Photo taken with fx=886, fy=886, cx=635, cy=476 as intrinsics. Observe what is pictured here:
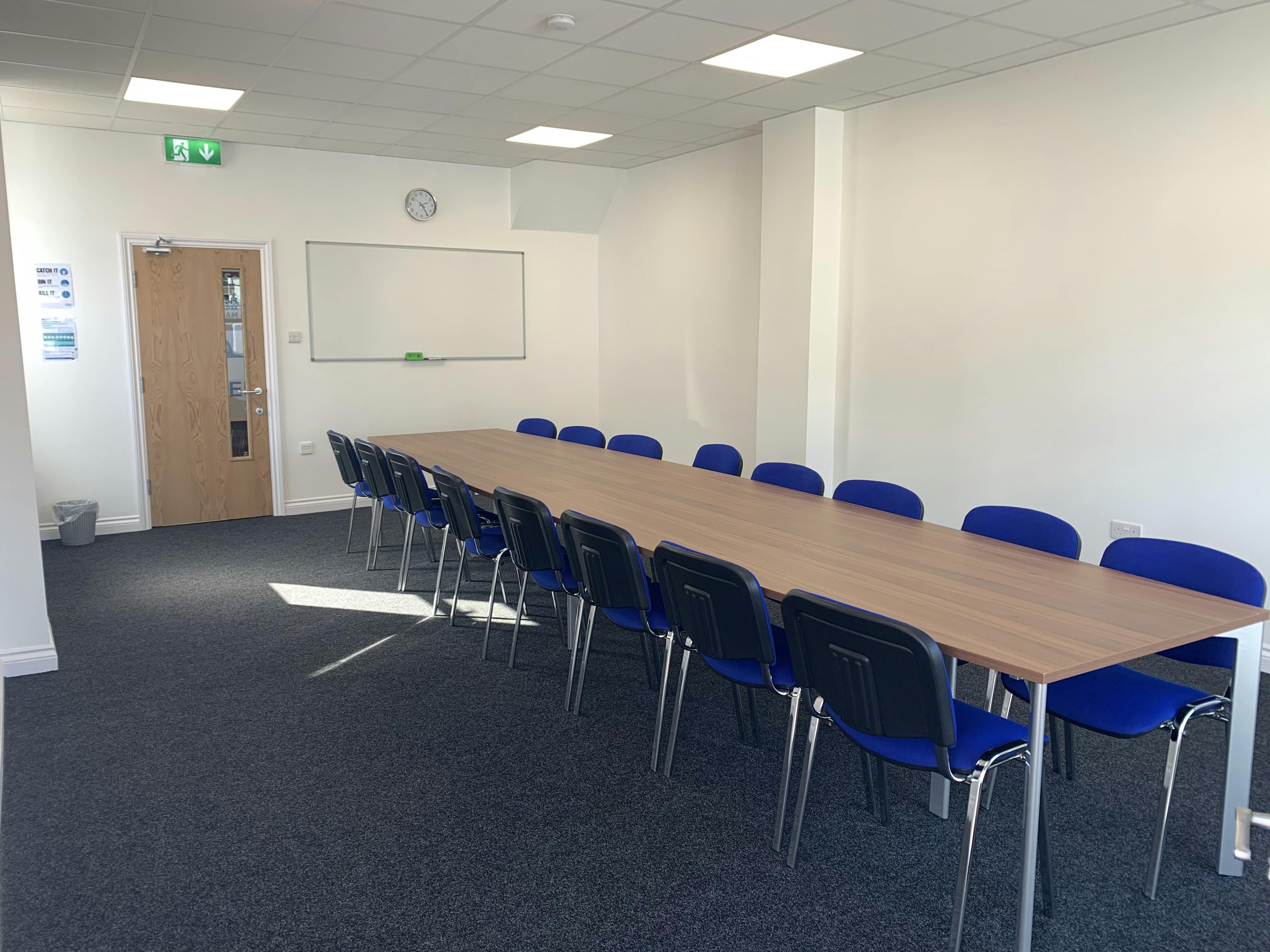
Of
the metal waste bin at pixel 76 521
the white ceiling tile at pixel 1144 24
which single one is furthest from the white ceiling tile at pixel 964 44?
the metal waste bin at pixel 76 521

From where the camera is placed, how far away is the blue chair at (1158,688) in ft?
8.07

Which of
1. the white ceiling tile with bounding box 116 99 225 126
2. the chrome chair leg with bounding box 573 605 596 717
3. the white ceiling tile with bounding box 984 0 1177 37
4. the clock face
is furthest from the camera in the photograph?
the clock face

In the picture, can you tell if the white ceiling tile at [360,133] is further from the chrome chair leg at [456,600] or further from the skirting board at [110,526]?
the chrome chair leg at [456,600]

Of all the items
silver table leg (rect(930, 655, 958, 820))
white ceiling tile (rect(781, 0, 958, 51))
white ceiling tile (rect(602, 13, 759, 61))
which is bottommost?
silver table leg (rect(930, 655, 958, 820))

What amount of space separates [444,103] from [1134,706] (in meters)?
5.33

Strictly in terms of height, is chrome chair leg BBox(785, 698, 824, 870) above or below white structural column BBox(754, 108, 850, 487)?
below

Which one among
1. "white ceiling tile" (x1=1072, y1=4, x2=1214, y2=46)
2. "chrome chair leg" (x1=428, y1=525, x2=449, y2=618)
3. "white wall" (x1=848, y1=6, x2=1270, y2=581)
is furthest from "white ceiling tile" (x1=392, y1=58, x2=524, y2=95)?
"white ceiling tile" (x1=1072, y1=4, x2=1214, y2=46)

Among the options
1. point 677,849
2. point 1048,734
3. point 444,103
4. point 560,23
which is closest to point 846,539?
point 1048,734

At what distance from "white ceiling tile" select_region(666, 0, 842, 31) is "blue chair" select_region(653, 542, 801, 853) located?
2661mm

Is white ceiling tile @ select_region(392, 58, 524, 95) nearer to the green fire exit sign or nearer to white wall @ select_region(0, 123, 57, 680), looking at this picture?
white wall @ select_region(0, 123, 57, 680)

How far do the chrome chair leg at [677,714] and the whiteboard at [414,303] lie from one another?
18.7ft

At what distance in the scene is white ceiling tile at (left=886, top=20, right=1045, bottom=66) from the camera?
4379 mm

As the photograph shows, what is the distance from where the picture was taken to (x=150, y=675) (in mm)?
4047

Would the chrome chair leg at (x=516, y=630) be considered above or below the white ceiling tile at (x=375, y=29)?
below
